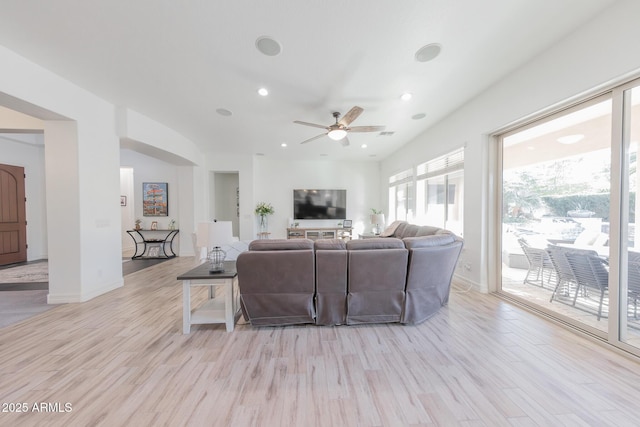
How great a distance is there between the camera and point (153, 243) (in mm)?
6277

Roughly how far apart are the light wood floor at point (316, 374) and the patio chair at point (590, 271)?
0.56 meters

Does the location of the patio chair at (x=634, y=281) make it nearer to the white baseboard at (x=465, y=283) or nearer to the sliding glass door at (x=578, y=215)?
the sliding glass door at (x=578, y=215)

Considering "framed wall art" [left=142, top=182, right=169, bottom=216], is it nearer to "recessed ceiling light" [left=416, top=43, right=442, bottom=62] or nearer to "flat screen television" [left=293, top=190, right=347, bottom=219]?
"flat screen television" [left=293, top=190, right=347, bottom=219]

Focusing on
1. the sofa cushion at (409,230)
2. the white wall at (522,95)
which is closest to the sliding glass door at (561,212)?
the white wall at (522,95)

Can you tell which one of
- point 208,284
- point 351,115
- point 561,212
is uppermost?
point 351,115

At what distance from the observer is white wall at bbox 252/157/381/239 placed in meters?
7.50

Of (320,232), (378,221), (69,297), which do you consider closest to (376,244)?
(69,297)

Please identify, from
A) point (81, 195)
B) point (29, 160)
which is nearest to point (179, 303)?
point (81, 195)

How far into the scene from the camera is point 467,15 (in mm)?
2012

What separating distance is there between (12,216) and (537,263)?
1041cm

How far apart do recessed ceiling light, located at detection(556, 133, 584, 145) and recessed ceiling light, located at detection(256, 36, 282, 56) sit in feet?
11.2

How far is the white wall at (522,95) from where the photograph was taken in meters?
1.91

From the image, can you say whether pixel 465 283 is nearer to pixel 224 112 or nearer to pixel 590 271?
pixel 590 271

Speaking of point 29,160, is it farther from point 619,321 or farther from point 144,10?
point 619,321
